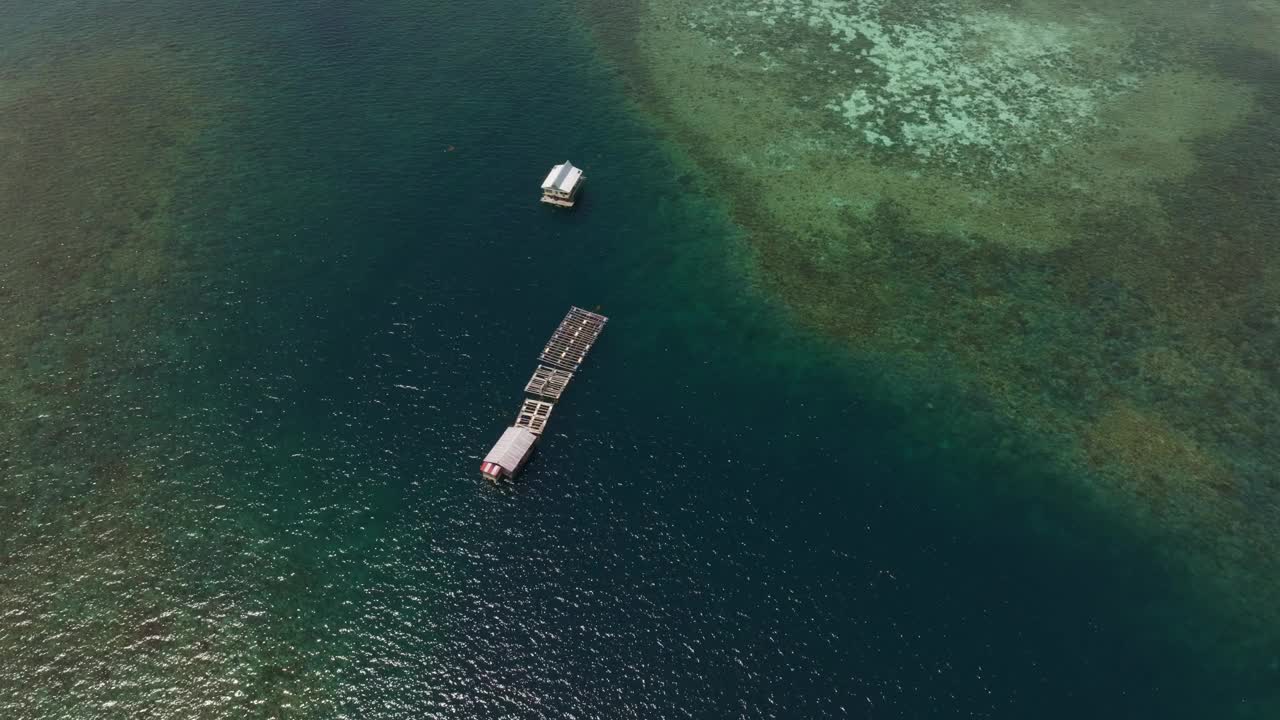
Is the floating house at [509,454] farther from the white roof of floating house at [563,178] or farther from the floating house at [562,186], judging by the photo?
the white roof of floating house at [563,178]

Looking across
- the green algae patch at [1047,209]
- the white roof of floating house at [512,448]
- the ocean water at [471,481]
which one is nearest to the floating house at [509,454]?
the white roof of floating house at [512,448]

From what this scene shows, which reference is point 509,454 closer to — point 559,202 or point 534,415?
point 534,415

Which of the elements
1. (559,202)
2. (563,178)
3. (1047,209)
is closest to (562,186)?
(563,178)

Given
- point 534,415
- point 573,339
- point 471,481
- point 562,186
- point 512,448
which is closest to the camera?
point 512,448

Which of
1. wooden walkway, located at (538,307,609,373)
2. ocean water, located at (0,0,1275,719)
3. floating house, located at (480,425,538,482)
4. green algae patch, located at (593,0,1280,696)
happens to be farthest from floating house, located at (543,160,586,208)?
floating house, located at (480,425,538,482)

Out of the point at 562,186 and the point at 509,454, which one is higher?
the point at 562,186

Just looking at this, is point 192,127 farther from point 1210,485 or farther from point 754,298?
point 1210,485

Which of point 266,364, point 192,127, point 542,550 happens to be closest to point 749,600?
point 542,550
